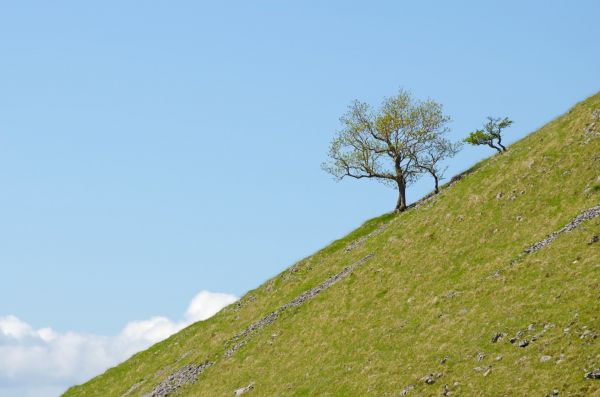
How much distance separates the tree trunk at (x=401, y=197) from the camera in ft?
283

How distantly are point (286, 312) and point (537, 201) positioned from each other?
23465 millimetres

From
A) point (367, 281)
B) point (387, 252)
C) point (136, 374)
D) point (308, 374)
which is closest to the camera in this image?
point (308, 374)

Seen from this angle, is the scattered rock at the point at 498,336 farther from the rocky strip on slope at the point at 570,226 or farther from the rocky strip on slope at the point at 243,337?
the rocky strip on slope at the point at 243,337

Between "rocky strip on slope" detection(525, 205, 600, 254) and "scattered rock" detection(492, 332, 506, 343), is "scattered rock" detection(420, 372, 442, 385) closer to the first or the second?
"scattered rock" detection(492, 332, 506, 343)

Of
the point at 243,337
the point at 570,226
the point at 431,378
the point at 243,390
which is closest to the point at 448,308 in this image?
the point at 431,378

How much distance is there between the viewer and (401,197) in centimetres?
8762

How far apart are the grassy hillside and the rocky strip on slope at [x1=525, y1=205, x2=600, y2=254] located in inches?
31.4

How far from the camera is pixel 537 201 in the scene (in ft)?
Result: 181

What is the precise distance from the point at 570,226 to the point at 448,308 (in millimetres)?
9748

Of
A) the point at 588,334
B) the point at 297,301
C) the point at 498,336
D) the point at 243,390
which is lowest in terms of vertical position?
the point at 588,334

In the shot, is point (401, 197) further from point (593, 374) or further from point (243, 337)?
point (593, 374)

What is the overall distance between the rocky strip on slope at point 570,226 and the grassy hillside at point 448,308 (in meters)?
0.80

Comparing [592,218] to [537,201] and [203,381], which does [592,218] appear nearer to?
[537,201]

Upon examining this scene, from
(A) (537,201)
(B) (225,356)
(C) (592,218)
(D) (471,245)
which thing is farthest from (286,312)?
(C) (592,218)
